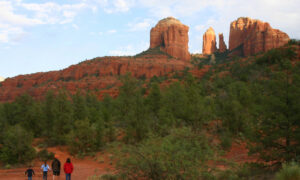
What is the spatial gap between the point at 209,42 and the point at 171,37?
27.3m

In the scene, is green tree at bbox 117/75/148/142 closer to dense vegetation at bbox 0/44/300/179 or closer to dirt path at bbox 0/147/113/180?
dense vegetation at bbox 0/44/300/179

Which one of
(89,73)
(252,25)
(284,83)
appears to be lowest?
(284,83)

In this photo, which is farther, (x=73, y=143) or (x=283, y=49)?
(x=283, y=49)

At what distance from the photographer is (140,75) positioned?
81.8 m

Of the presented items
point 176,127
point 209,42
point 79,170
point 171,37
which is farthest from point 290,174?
point 209,42

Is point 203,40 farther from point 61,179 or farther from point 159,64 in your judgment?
point 61,179

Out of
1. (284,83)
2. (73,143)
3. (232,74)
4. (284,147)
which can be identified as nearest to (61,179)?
(73,143)

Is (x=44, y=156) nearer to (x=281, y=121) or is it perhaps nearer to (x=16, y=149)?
(x=16, y=149)

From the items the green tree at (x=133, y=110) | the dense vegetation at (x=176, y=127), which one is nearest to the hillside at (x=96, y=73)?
the dense vegetation at (x=176, y=127)

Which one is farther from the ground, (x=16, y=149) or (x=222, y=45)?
(x=222, y=45)

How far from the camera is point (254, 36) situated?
8500 cm

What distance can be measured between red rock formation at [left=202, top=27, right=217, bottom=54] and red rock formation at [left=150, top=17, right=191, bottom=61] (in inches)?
621

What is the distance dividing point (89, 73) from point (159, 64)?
23917 mm

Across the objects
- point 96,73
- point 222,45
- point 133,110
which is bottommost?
point 133,110
